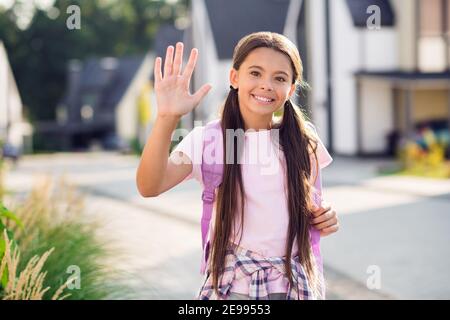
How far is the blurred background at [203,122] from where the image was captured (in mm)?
6594

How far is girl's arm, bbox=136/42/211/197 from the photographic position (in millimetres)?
2771

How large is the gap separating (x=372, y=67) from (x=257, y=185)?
24.8m

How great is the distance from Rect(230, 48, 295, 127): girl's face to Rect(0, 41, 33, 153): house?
4377cm

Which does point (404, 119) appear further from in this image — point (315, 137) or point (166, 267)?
point (315, 137)

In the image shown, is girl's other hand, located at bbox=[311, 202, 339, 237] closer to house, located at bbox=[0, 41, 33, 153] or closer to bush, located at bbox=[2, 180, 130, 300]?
bush, located at bbox=[2, 180, 130, 300]

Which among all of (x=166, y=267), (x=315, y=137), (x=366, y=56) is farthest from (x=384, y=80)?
(x=315, y=137)

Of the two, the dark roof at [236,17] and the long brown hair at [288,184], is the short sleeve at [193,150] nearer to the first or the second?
the long brown hair at [288,184]

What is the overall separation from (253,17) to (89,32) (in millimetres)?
38548

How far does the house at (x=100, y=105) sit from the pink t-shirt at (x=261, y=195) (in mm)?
51385

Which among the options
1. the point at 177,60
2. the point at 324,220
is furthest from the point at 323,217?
the point at 177,60

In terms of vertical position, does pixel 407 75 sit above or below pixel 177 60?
above

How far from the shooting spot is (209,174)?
3.02m

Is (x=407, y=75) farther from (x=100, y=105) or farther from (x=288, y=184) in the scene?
(x=100, y=105)

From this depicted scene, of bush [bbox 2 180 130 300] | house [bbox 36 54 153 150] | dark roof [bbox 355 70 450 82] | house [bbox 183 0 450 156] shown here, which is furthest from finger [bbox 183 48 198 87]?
house [bbox 36 54 153 150]
